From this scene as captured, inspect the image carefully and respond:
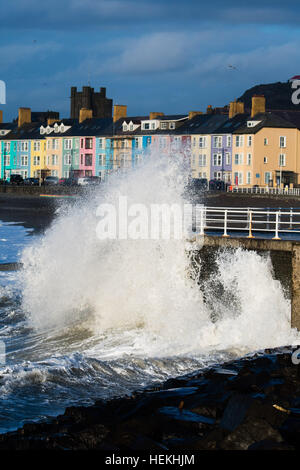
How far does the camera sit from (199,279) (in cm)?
1631

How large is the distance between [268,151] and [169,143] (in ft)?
35.0

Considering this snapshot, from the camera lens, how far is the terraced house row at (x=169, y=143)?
A: 70.2 metres

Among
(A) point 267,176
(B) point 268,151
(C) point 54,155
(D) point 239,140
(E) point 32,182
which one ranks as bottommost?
(E) point 32,182

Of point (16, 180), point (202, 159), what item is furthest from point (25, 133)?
point (202, 159)

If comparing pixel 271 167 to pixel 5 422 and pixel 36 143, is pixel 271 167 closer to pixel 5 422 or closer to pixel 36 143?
pixel 36 143

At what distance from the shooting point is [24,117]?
9862 centimetres

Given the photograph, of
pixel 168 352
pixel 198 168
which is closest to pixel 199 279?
pixel 168 352

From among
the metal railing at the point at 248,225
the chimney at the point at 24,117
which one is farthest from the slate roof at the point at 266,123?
the metal railing at the point at 248,225

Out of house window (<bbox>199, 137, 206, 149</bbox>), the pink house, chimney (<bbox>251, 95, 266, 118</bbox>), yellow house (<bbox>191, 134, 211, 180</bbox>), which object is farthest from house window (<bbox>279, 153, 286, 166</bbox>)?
the pink house

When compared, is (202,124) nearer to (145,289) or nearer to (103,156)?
(103,156)

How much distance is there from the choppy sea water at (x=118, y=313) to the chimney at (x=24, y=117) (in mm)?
79748

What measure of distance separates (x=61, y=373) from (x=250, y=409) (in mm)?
3992

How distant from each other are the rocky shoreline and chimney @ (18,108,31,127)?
298 ft
